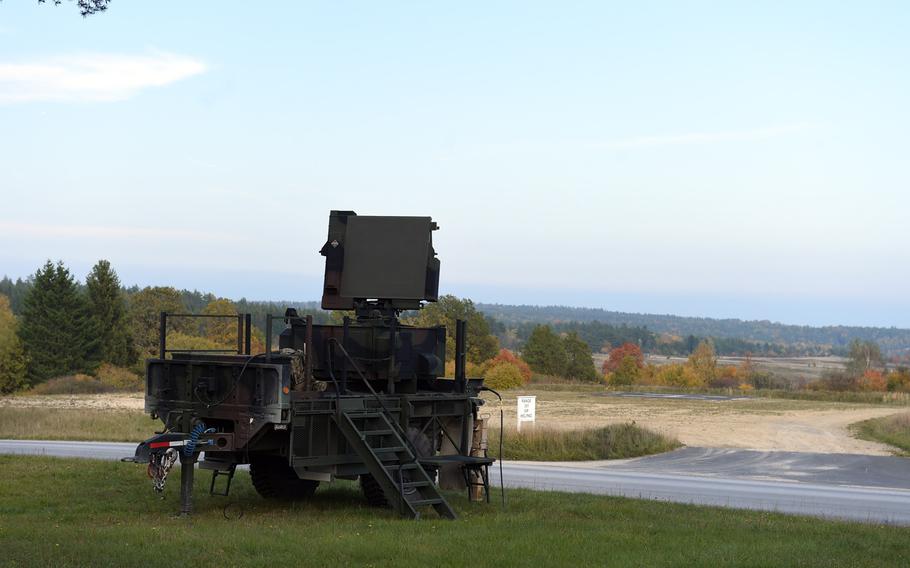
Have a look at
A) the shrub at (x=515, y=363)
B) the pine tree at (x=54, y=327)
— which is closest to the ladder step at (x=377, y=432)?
the pine tree at (x=54, y=327)

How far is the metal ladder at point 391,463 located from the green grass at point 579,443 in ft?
46.4

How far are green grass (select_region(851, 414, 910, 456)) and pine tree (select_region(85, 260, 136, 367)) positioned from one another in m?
57.0

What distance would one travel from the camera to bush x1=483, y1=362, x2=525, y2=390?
84188 mm

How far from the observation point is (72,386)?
74.5m

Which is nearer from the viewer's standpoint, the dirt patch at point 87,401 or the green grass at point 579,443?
the green grass at point 579,443

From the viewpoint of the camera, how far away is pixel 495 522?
13.4 metres

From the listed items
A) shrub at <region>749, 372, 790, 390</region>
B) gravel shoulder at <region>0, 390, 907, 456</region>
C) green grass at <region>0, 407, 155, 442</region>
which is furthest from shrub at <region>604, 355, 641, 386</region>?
green grass at <region>0, 407, 155, 442</region>

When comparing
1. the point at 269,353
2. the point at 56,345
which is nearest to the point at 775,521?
the point at 269,353

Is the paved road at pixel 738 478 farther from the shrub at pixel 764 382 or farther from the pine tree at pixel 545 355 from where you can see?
the shrub at pixel 764 382

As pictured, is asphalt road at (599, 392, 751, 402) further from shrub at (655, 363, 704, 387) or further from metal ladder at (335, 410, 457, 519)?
metal ladder at (335, 410, 457, 519)

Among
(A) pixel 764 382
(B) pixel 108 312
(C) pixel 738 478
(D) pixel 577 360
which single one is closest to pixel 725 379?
(A) pixel 764 382

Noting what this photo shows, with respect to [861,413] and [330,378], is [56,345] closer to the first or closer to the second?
[861,413]

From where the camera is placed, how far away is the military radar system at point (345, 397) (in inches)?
543

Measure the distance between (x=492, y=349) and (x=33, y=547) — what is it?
91.2 metres
